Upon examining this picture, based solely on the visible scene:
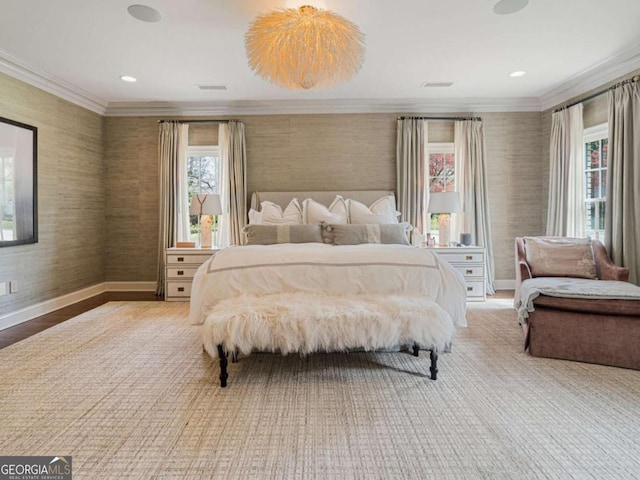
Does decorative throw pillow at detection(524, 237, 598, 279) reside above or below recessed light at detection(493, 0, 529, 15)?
below

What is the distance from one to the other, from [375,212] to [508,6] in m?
2.59

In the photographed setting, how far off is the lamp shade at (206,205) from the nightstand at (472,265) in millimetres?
3030

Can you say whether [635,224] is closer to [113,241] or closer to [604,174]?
[604,174]

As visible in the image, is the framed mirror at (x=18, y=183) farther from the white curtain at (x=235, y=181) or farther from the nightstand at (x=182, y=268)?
the white curtain at (x=235, y=181)

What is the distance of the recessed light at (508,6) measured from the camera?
109 inches

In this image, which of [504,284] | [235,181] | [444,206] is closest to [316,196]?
[235,181]

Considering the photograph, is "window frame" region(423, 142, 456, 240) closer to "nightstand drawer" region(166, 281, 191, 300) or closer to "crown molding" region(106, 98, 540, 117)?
"crown molding" region(106, 98, 540, 117)

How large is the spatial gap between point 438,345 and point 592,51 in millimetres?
3587

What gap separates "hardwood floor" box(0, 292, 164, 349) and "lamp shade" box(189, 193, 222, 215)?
52.4 inches

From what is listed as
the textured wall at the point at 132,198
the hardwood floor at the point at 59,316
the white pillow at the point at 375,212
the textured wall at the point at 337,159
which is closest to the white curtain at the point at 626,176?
the textured wall at the point at 337,159

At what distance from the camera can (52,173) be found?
14.2ft

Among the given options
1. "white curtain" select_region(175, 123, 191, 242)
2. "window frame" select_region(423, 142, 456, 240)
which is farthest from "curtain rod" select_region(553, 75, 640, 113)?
"white curtain" select_region(175, 123, 191, 242)

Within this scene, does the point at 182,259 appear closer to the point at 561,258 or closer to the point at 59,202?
the point at 59,202

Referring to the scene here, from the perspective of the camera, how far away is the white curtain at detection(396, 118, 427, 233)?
5195 millimetres
